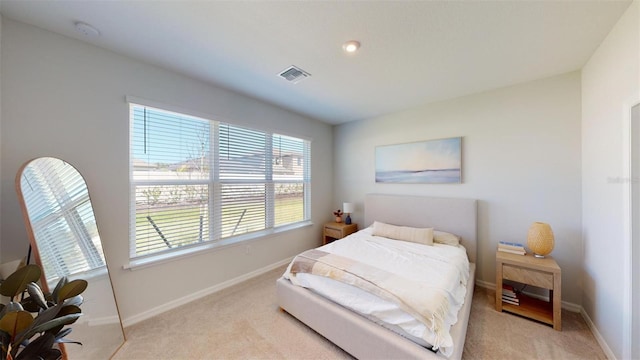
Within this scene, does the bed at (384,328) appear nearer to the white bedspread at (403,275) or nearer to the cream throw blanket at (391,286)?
the white bedspread at (403,275)

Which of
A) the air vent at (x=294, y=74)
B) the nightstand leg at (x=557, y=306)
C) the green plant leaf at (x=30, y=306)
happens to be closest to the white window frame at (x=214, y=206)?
the green plant leaf at (x=30, y=306)

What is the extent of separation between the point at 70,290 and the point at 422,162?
3683 mm

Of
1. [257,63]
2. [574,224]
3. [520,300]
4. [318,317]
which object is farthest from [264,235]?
[574,224]

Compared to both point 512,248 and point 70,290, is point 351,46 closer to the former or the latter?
point 70,290

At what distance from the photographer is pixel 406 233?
281 centimetres

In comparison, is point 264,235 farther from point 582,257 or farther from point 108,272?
point 582,257

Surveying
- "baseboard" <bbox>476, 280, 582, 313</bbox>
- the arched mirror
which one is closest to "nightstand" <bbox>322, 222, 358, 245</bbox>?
"baseboard" <bbox>476, 280, 582, 313</bbox>

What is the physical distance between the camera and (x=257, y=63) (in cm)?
208

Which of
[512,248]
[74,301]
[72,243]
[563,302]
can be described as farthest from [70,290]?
[563,302]

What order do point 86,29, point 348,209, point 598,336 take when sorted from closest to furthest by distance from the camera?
point 86,29, point 598,336, point 348,209

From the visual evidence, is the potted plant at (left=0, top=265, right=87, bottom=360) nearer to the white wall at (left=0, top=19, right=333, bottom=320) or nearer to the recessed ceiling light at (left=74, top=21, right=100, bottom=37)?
the white wall at (left=0, top=19, right=333, bottom=320)

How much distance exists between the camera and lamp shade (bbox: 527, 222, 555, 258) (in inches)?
83.7

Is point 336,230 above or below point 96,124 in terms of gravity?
below

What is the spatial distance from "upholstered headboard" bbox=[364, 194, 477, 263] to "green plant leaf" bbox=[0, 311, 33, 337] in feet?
11.2
